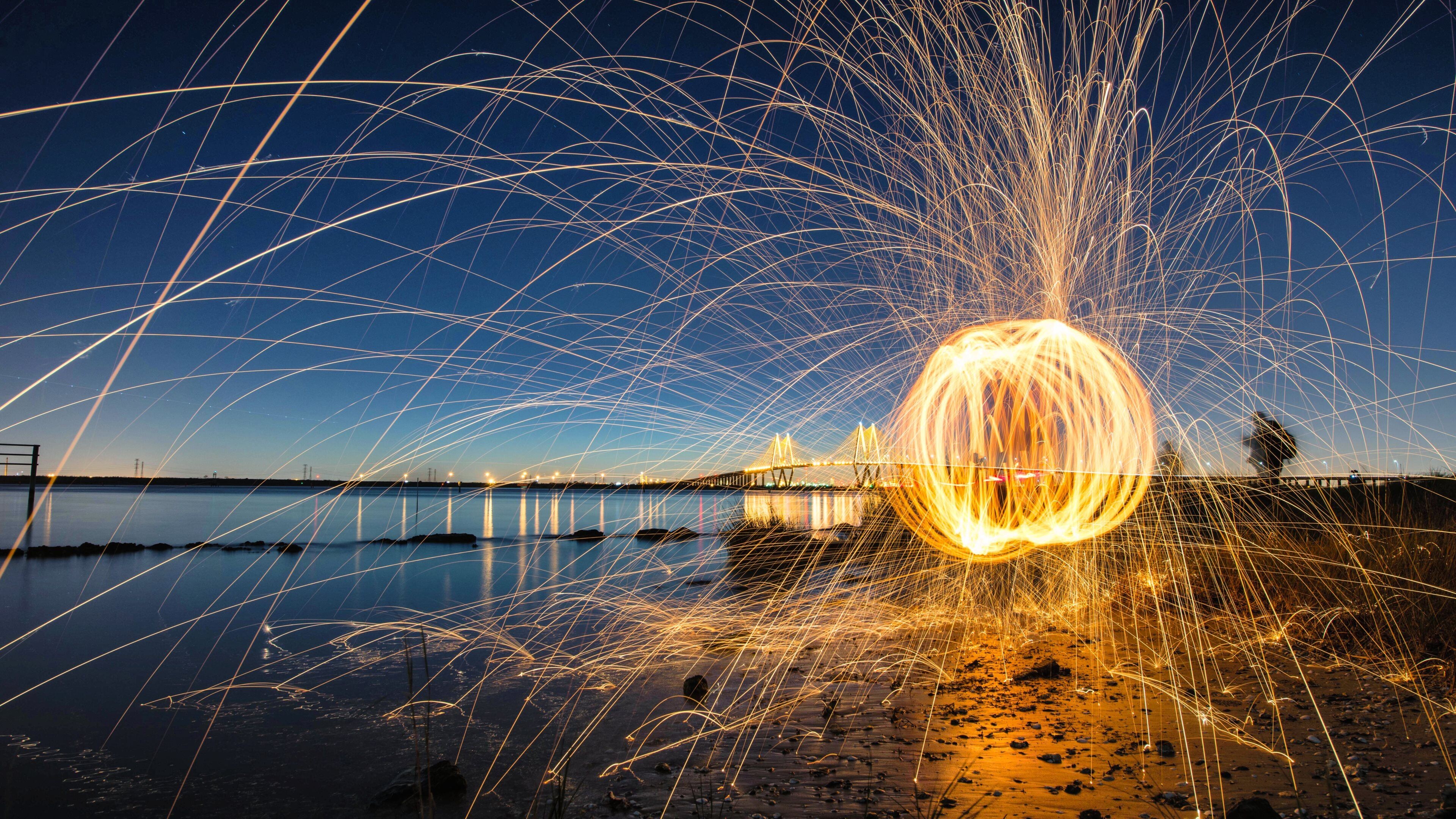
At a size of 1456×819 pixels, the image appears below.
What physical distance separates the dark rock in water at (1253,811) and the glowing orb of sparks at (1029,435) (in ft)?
9.59

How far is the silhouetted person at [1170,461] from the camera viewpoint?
21.3ft

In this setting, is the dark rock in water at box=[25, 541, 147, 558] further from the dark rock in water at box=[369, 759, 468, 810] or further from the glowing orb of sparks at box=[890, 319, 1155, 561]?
the glowing orb of sparks at box=[890, 319, 1155, 561]

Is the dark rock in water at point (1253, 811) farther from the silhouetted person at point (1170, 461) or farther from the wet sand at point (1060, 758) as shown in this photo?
the silhouetted person at point (1170, 461)

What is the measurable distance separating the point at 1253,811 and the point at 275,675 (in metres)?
11.2

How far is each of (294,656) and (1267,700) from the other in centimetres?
1210

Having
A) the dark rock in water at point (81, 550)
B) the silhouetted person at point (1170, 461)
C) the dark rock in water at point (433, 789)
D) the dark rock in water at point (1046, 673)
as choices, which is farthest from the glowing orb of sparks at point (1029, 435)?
the dark rock in water at point (81, 550)

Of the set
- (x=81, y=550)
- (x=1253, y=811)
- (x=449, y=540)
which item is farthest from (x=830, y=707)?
(x=449, y=540)

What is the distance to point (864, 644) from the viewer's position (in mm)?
9008

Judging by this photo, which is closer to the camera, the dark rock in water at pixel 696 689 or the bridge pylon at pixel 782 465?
the dark rock in water at pixel 696 689

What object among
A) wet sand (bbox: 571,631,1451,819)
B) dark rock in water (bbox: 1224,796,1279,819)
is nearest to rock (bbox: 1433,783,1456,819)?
wet sand (bbox: 571,631,1451,819)

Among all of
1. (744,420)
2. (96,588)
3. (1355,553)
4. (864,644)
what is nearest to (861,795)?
(744,420)

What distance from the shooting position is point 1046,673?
21.7 ft

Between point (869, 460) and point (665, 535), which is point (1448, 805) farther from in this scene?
point (665, 535)

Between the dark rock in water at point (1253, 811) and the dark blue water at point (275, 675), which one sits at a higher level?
the dark rock in water at point (1253, 811)
